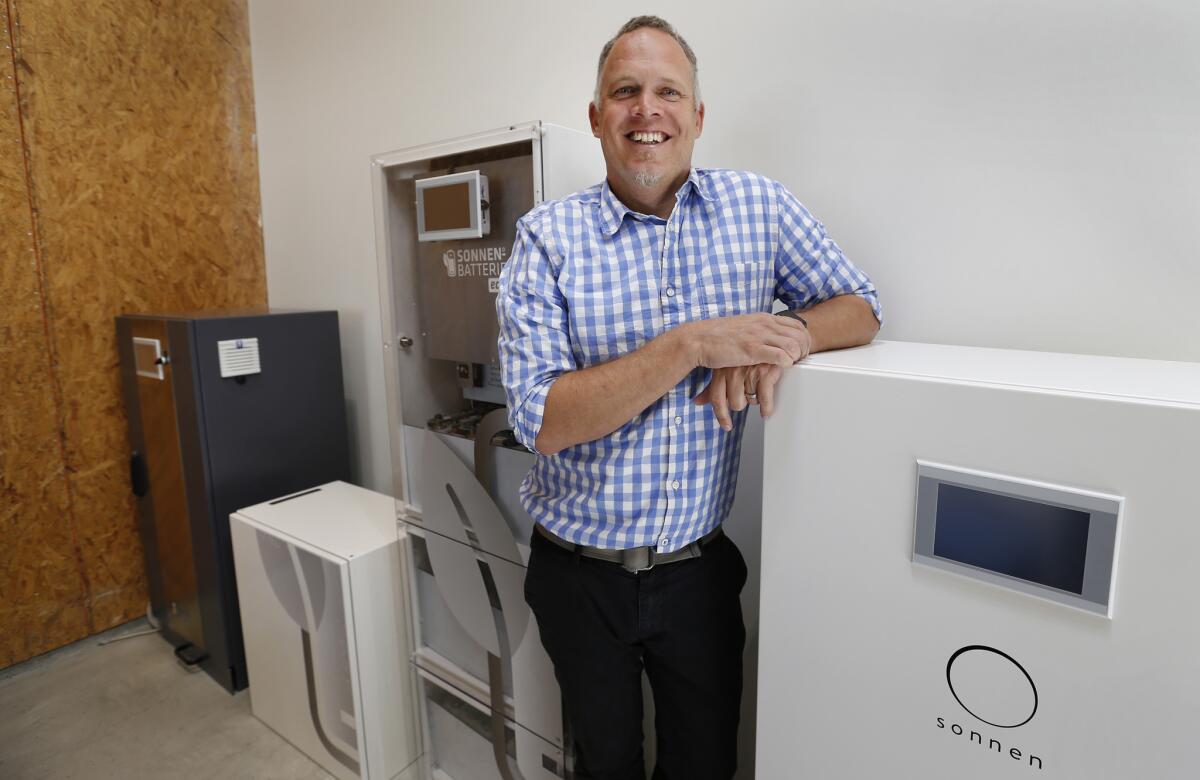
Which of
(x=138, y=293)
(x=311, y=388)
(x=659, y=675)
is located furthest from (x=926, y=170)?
(x=138, y=293)

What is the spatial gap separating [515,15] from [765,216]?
3.94ft

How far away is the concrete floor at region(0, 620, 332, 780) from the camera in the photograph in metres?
2.08

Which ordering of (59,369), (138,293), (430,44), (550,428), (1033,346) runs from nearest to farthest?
1. (550,428)
2. (1033,346)
3. (430,44)
4. (59,369)
5. (138,293)

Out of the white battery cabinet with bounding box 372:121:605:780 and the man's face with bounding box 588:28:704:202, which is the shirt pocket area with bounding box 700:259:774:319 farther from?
the white battery cabinet with bounding box 372:121:605:780

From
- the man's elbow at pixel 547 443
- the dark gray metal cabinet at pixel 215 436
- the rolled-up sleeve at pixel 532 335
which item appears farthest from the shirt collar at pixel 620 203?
the dark gray metal cabinet at pixel 215 436

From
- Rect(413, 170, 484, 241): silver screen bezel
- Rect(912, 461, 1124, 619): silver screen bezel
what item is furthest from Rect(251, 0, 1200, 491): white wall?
Rect(912, 461, 1124, 619): silver screen bezel

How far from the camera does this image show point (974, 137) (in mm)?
1290

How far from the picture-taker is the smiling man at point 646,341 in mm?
1152

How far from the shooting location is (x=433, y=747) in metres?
2.03

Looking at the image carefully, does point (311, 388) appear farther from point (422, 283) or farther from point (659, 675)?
point (659, 675)

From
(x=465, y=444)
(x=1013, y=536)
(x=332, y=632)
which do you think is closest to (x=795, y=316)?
(x=1013, y=536)

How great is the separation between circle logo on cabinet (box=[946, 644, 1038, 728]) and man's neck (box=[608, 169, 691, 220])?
0.83 m

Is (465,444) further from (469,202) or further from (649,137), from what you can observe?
(649,137)

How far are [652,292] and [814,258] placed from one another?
30 centimetres
